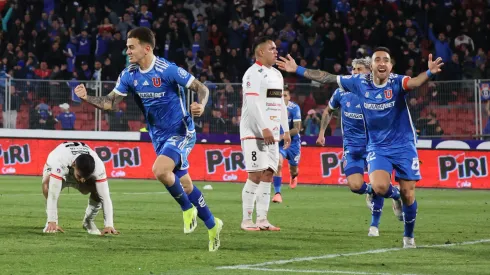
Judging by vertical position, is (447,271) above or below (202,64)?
below

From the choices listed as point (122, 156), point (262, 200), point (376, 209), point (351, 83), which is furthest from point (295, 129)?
point (351, 83)

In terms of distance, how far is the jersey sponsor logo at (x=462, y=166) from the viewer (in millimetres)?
24797

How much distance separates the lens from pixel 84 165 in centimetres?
1248

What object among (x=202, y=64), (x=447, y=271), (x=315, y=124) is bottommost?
(x=447, y=271)

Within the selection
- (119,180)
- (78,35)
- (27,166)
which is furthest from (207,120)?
(78,35)

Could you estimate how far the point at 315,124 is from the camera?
87.6 ft

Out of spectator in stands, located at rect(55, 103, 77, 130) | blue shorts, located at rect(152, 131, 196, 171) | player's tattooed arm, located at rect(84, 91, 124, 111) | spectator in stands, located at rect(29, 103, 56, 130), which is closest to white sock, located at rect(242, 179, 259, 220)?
blue shorts, located at rect(152, 131, 196, 171)

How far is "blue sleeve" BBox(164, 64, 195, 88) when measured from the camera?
473 inches

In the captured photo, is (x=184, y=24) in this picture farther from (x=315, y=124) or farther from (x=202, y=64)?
(x=315, y=124)

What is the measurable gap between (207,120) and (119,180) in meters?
2.78

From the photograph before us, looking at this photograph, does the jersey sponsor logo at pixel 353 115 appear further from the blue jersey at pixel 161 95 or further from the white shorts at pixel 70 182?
the white shorts at pixel 70 182

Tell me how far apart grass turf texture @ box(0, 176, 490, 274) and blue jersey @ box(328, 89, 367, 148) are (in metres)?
1.23

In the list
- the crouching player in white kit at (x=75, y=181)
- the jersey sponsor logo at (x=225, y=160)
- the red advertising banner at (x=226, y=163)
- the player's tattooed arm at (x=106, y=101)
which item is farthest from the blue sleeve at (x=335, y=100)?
the jersey sponsor logo at (x=225, y=160)

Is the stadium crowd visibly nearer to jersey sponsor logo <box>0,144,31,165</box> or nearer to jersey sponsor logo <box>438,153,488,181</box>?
jersey sponsor logo <box>0,144,31,165</box>
